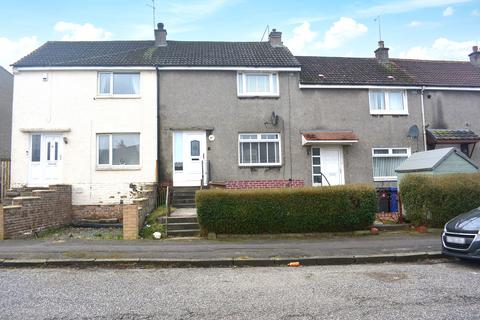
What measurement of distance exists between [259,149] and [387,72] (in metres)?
7.50

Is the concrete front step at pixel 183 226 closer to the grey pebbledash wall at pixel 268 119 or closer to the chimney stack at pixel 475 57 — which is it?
the grey pebbledash wall at pixel 268 119

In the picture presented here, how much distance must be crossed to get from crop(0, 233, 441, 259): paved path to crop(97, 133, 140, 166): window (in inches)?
228

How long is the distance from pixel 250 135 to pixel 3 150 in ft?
46.9

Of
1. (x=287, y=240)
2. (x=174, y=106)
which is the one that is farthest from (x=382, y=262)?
(x=174, y=106)

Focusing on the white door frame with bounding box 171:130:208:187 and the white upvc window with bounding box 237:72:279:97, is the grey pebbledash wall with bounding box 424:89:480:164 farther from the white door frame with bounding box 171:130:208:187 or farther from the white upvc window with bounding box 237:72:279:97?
the white door frame with bounding box 171:130:208:187

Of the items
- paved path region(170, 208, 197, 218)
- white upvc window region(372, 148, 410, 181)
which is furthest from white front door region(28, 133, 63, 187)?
white upvc window region(372, 148, 410, 181)

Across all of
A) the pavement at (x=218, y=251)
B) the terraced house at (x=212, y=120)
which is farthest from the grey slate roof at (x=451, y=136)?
the pavement at (x=218, y=251)

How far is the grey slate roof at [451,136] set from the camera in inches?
633

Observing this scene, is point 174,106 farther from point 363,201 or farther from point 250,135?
point 363,201

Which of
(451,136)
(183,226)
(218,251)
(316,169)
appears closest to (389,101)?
(451,136)

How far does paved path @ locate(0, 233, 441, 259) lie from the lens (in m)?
8.00

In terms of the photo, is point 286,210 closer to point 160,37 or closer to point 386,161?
point 386,161

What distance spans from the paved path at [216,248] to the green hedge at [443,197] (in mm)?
1096

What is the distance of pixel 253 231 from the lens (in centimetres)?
1020
